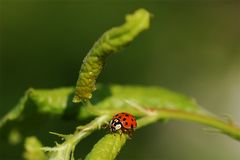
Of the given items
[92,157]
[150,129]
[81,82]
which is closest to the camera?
[92,157]

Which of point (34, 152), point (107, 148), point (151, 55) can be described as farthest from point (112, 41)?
point (151, 55)

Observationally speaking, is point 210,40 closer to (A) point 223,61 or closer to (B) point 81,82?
(A) point 223,61

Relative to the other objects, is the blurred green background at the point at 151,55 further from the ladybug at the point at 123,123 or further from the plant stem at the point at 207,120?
the ladybug at the point at 123,123

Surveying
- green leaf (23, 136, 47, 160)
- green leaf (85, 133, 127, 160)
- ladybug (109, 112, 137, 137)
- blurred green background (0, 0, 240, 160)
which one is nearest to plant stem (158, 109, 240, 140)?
ladybug (109, 112, 137, 137)

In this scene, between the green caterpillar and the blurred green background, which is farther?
the blurred green background

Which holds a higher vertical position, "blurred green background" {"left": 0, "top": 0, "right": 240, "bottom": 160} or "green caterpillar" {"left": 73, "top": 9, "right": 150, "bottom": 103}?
"blurred green background" {"left": 0, "top": 0, "right": 240, "bottom": 160}

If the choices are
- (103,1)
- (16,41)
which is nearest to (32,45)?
(16,41)

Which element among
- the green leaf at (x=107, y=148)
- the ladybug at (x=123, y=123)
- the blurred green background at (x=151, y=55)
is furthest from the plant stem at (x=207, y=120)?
the blurred green background at (x=151, y=55)

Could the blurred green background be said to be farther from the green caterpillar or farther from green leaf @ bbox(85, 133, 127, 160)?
the green caterpillar
